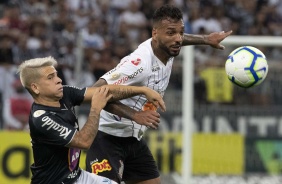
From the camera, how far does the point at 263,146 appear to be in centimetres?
1126

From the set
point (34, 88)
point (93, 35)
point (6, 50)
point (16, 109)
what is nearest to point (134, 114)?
point (34, 88)

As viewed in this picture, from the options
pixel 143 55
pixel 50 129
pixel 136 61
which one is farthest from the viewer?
pixel 143 55

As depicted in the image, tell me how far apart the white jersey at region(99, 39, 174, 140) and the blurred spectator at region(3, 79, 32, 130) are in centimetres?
435

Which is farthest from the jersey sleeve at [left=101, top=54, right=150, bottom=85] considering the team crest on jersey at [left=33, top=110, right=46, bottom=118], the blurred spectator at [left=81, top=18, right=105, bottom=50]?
the blurred spectator at [left=81, top=18, right=105, bottom=50]

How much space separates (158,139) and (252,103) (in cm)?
159

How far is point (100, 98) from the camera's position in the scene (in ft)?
20.0

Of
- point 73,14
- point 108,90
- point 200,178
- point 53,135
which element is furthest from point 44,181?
point 73,14

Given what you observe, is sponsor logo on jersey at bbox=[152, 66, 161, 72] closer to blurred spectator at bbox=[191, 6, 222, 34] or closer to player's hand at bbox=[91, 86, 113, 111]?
player's hand at bbox=[91, 86, 113, 111]

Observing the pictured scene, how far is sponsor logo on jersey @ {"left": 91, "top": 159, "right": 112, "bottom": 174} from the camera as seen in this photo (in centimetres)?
693

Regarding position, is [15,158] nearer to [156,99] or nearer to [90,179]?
[90,179]

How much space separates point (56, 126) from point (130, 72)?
1.05 metres

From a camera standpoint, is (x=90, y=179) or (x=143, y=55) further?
(x=143, y=55)

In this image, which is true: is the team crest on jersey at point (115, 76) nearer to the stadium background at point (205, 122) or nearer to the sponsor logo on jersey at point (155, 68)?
the sponsor logo on jersey at point (155, 68)

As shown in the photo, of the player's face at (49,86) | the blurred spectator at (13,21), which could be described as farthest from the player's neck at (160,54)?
the blurred spectator at (13,21)
